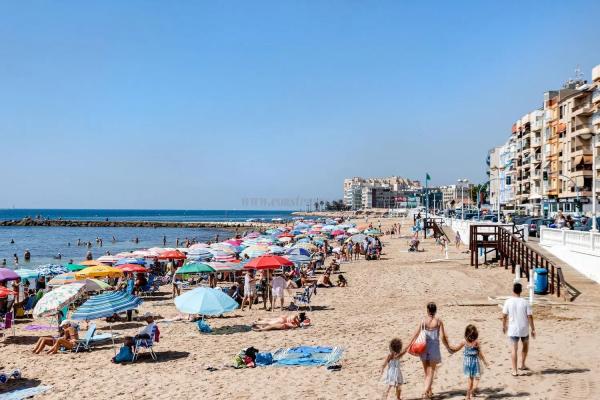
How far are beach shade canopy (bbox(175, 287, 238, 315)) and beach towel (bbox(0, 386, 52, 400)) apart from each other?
3987 mm

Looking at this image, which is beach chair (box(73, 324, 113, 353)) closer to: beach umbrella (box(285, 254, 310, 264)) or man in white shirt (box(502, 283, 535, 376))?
man in white shirt (box(502, 283, 535, 376))

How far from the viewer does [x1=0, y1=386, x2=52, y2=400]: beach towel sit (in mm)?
9617

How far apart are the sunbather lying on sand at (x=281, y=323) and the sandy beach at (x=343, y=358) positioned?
27 cm

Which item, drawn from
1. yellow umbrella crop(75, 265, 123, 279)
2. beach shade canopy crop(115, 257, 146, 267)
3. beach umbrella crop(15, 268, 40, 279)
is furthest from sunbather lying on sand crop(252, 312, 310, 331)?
beach shade canopy crop(115, 257, 146, 267)

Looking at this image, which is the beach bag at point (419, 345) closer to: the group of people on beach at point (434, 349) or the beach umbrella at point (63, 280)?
the group of people on beach at point (434, 349)

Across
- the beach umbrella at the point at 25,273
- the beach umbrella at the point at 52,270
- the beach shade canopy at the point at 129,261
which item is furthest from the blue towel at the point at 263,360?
the beach umbrella at the point at 52,270

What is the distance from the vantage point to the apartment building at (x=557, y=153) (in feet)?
162

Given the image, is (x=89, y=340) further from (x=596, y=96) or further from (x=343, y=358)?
(x=596, y=96)

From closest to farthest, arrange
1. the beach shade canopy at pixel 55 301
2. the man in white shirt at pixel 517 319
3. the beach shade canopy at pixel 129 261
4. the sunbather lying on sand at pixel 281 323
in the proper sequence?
the man in white shirt at pixel 517 319
the beach shade canopy at pixel 55 301
the sunbather lying on sand at pixel 281 323
the beach shade canopy at pixel 129 261

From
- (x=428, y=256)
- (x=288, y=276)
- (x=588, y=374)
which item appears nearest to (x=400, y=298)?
(x=288, y=276)

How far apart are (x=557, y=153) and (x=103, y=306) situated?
177 ft

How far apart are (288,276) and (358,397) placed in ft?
50.2

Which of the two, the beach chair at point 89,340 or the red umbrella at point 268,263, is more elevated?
the red umbrella at point 268,263

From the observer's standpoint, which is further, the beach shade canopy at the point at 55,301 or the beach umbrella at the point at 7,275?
the beach umbrella at the point at 7,275
